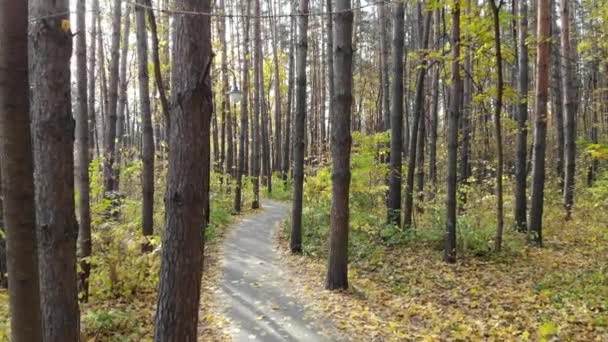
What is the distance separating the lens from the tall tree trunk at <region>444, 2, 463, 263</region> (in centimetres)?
813

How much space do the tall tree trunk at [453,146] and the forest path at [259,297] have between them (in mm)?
3157

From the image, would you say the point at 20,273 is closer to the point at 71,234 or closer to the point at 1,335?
the point at 71,234

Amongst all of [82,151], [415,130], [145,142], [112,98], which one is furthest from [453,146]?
[112,98]

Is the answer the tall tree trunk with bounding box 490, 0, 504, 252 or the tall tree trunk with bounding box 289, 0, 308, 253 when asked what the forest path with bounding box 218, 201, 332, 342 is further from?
the tall tree trunk with bounding box 490, 0, 504, 252

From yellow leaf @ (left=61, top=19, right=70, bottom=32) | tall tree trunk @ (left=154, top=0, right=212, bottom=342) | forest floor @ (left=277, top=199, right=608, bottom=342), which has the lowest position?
forest floor @ (left=277, top=199, right=608, bottom=342)

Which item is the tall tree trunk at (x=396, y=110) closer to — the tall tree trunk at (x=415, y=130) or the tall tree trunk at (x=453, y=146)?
the tall tree trunk at (x=415, y=130)

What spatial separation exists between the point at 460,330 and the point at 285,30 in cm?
2633

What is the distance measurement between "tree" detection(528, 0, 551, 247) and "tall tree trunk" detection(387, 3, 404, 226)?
2.80m

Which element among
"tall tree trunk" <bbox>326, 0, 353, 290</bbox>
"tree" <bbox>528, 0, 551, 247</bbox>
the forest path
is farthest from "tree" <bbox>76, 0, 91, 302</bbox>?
"tree" <bbox>528, 0, 551, 247</bbox>

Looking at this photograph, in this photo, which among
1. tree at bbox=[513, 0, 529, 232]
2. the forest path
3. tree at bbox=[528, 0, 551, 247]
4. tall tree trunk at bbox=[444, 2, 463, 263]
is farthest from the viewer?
tree at bbox=[513, 0, 529, 232]

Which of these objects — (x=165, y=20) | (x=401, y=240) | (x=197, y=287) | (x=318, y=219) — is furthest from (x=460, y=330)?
(x=165, y=20)

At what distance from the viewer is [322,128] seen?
29.8 meters

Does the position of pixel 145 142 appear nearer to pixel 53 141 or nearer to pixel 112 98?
pixel 112 98

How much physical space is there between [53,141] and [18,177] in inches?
51.6
